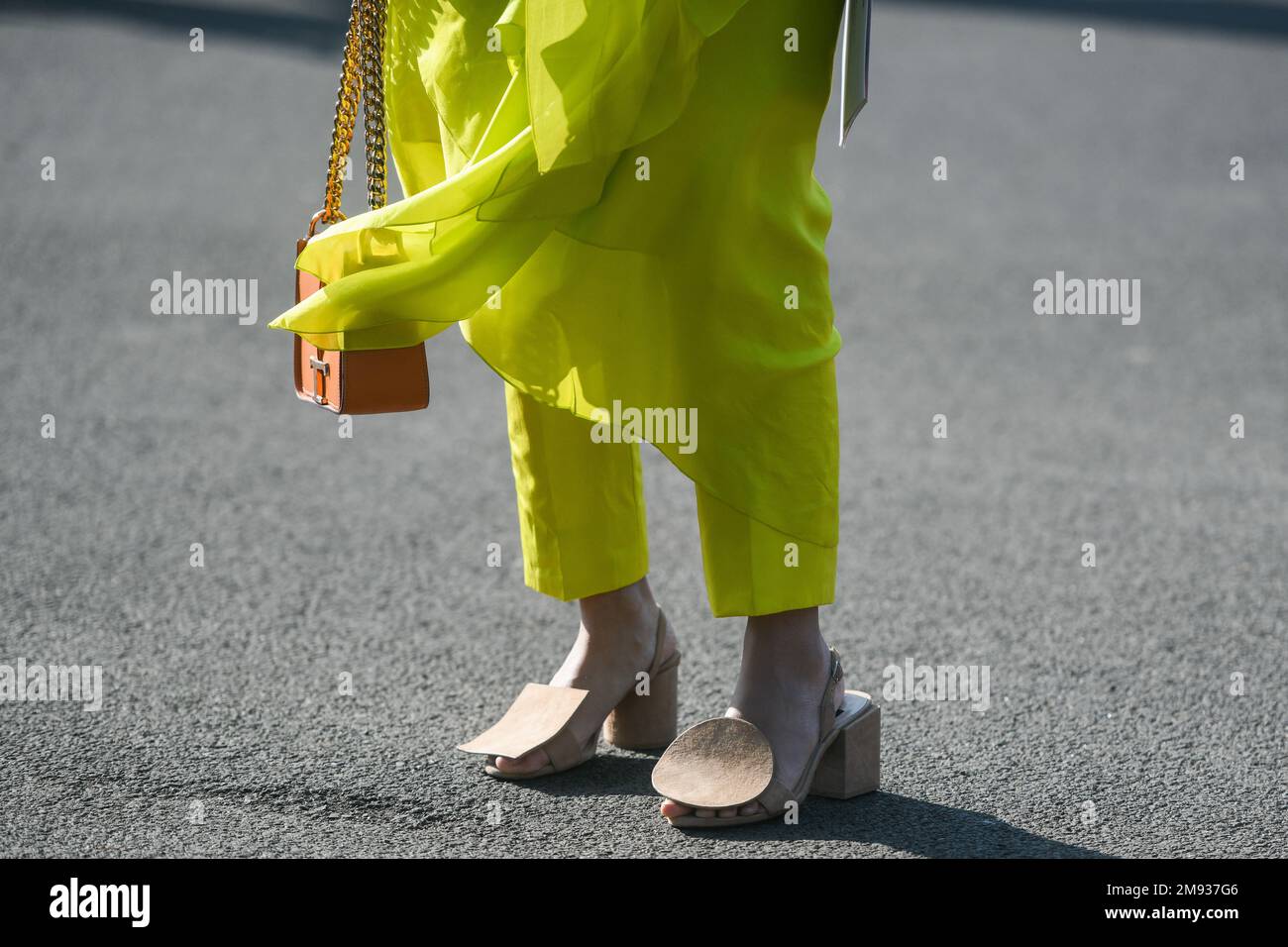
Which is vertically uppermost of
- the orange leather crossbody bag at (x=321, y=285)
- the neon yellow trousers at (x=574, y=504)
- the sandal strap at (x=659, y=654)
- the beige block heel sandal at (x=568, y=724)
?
the orange leather crossbody bag at (x=321, y=285)

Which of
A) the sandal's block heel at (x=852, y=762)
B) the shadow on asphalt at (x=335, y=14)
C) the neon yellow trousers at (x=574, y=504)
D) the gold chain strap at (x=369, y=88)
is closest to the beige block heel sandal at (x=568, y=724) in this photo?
the neon yellow trousers at (x=574, y=504)

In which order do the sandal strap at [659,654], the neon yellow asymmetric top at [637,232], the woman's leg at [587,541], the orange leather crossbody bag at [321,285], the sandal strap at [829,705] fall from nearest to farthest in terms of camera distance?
the neon yellow asymmetric top at [637,232], the orange leather crossbody bag at [321,285], the sandal strap at [829,705], the woman's leg at [587,541], the sandal strap at [659,654]

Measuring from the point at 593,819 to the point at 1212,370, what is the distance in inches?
129

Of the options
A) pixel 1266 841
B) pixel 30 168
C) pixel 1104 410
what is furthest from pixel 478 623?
pixel 30 168

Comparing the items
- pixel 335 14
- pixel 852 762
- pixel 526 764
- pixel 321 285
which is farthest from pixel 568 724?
pixel 335 14

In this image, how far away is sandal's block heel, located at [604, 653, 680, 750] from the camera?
269 centimetres

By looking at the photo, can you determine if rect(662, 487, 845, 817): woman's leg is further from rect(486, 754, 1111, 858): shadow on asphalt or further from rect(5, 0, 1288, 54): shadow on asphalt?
rect(5, 0, 1288, 54): shadow on asphalt

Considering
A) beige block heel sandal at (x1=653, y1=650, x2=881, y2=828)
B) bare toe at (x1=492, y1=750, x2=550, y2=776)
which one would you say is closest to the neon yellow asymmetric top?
beige block heel sandal at (x1=653, y1=650, x2=881, y2=828)

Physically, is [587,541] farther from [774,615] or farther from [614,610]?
[774,615]

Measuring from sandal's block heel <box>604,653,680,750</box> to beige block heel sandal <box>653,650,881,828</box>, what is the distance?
0.82 feet

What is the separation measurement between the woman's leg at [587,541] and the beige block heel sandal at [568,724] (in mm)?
16

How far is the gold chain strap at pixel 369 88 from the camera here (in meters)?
2.47

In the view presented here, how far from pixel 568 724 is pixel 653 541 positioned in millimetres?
1249

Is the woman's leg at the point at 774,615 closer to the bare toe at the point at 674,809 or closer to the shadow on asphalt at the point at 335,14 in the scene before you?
the bare toe at the point at 674,809
